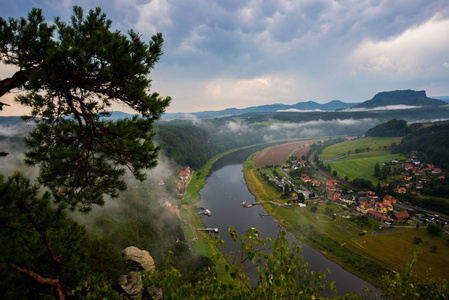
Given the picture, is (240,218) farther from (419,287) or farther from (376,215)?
(419,287)

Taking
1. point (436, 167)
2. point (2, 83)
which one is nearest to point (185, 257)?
point (2, 83)

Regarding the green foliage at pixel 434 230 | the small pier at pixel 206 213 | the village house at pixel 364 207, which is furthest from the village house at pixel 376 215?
the small pier at pixel 206 213

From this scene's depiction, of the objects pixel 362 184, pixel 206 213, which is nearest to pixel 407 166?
pixel 362 184

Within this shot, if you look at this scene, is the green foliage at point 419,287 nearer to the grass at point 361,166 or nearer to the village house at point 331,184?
the village house at point 331,184

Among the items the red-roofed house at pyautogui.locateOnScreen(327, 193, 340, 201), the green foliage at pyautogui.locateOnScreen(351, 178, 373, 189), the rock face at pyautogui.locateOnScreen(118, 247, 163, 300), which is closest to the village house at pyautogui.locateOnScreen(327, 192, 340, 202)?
the red-roofed house at pyautogui.locateOnScreen(327, 193, 340, 201)

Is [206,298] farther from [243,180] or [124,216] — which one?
[243,180]

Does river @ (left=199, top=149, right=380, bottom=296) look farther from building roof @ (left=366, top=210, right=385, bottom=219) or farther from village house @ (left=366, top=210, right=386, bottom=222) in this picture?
building roof @ (left=366, top=210, right=385, bottom=219)
